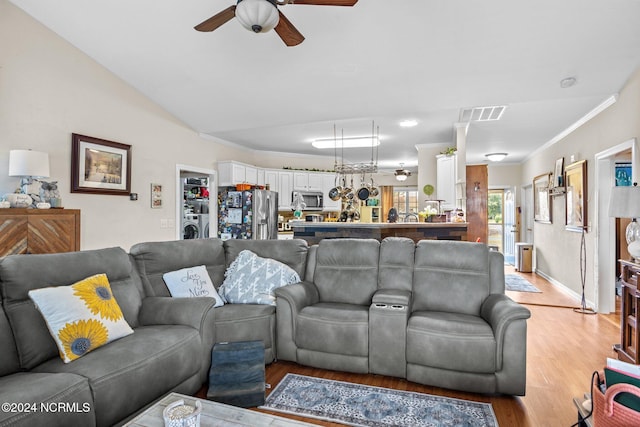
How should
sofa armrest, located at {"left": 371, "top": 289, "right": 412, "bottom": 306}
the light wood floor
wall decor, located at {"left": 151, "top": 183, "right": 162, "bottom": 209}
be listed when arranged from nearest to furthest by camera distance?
1. the light wood floor
2. sofa armrest, located at {"left": 371, "top": 289, "right": 412, "bottom": 306}
3. wall decor, located at {"left": 151, "top": 183, "right": 162, "bottom": 209}

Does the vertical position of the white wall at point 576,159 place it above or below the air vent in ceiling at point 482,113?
below

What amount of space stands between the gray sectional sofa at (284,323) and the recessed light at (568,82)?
2.23 meters

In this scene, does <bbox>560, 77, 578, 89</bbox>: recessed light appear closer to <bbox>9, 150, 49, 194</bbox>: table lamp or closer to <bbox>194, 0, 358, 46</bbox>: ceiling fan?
<bbox>194, 0, 358, 46</bbox>: ceiling fan

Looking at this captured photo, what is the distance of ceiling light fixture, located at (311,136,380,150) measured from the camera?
266 inches

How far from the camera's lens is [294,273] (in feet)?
10.4

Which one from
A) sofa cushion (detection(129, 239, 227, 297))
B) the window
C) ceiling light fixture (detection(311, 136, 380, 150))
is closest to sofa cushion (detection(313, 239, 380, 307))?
sofa cushion (detection(129, 239, 227, 297))

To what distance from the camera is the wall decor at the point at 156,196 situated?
200 inches

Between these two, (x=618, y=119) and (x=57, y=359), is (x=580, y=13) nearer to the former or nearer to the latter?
(x=618, y=119)

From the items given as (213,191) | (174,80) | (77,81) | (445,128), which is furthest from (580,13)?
(213,191)

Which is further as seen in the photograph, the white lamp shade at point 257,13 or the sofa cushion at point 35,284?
the white lamp shade at point 257,13

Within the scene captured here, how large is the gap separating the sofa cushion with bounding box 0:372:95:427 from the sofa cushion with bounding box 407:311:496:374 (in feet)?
6.25

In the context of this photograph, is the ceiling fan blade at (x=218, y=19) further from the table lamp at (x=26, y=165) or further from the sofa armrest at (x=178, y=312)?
the table lamp at (x=26, y=165)

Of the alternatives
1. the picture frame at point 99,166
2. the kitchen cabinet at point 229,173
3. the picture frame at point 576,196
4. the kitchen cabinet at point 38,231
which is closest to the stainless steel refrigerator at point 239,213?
the kitchen cabinet at point 229,173

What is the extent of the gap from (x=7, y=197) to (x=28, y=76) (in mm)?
1330
